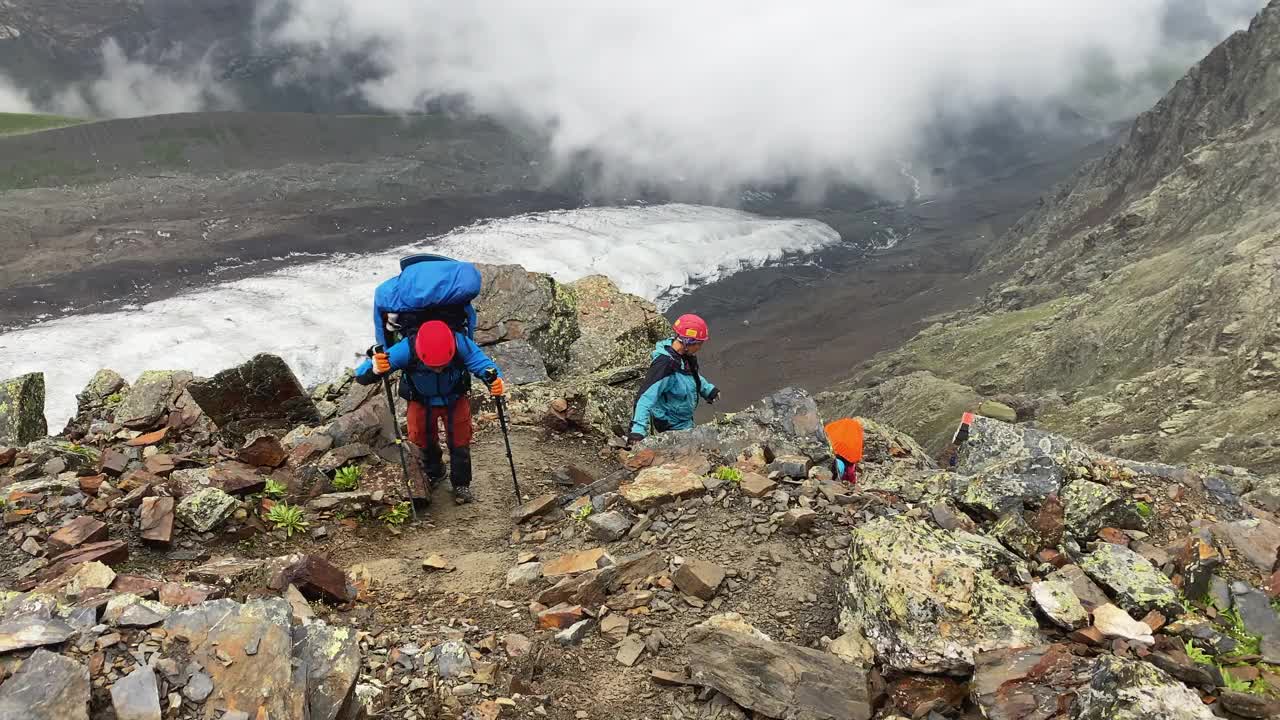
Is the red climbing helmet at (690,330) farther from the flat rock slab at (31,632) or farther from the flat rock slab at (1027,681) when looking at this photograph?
the flat rock slab at (31,632)

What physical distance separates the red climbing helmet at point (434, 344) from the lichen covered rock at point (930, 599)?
5.01 m

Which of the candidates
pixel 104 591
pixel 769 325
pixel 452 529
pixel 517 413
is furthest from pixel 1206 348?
pixel 769 325

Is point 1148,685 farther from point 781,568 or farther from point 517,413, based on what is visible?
point 517,413

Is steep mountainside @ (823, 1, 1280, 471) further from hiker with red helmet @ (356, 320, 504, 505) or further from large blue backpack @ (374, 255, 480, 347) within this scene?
large blue backpack @ (374, 255, 480, 347)

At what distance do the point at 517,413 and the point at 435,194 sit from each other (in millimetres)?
141537

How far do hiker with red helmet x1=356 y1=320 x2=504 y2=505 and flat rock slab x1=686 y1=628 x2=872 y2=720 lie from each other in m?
4.81

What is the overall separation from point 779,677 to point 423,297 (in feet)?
18.8

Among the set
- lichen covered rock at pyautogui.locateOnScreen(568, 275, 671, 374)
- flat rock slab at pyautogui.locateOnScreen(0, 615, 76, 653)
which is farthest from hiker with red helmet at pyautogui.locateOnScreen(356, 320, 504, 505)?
lichen covered rock at pyautogui.locateOnScreen(568, 275, 671, 374)

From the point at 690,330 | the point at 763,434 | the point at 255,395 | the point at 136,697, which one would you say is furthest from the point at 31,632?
the point at 763,434

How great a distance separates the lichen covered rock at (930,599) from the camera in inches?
184

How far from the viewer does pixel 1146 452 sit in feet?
89.6

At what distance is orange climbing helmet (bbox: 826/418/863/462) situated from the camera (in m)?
9.44

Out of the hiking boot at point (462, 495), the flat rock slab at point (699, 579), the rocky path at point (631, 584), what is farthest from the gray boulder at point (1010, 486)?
the hiking boot at point (462, 495)

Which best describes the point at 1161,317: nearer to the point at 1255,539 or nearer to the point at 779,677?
the point at 1255,539
